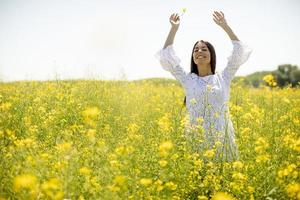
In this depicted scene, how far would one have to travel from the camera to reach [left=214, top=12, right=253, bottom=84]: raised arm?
419 centimetres

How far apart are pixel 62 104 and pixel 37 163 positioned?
139 inches

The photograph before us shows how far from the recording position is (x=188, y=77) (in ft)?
14.0

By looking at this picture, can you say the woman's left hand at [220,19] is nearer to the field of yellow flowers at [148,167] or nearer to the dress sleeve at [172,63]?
the dress sleeve at [172,63]

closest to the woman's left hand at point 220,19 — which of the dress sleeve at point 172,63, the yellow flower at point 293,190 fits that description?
the dress sleeve at point 172,63

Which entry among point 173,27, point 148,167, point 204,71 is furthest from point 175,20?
point 148,167

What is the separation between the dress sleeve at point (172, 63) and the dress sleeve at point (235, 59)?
464 millimetres

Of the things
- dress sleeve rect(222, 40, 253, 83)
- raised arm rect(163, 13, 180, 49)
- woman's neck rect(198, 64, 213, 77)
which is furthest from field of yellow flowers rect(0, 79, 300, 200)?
raised arm rect(163, 13, 180, 49)

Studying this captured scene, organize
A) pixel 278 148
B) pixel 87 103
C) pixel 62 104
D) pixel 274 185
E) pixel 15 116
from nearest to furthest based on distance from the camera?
pixel 274 185 → pixel 278 148 → pixel 15 116 → pixel 62 104 → pixel 87 103

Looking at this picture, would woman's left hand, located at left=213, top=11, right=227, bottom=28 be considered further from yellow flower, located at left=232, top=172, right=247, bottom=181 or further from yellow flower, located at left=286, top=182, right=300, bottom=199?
yellow flower, located at left=286, top=182, right=300, bottom=199

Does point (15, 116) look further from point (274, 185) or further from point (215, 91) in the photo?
point (274, 185)

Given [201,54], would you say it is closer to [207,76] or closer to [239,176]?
[207,76]

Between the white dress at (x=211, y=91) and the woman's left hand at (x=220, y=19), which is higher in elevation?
the woman's left hand at (x=220, y=19)

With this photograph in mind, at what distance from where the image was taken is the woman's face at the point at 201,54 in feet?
13.8

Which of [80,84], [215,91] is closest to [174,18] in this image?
[215,91]
